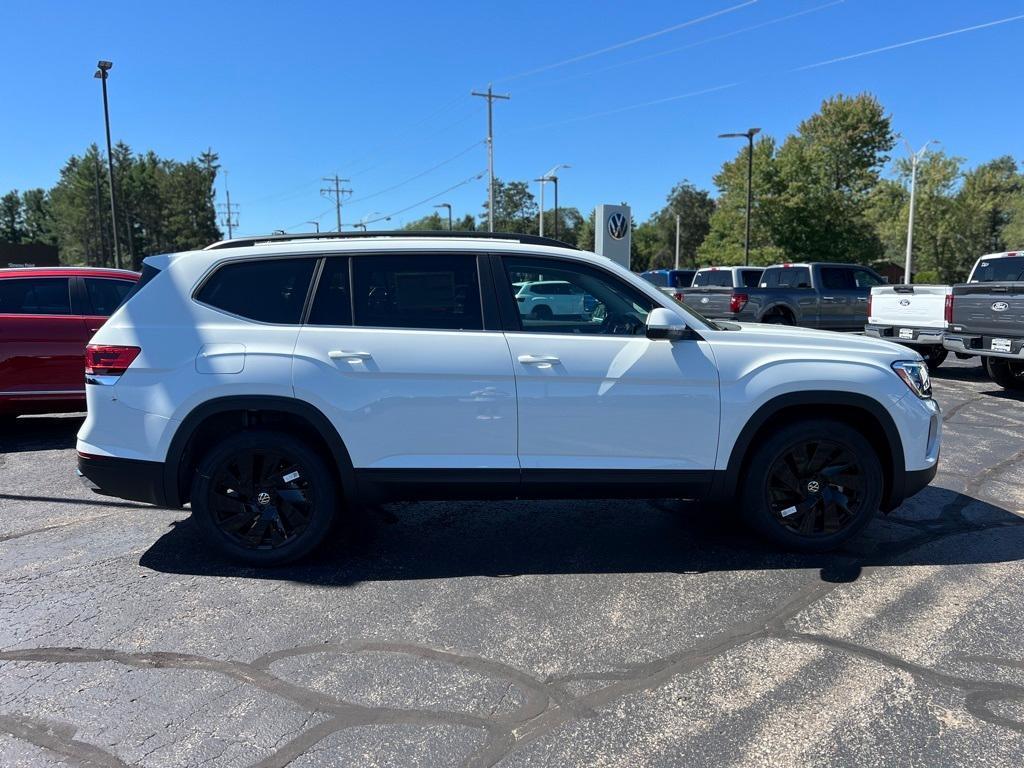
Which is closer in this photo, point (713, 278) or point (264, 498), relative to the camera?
point (264, 498)

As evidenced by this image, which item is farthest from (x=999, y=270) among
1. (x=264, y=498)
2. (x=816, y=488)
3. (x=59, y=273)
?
(x=59, y=273)

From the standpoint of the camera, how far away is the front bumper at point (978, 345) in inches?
Result: 368

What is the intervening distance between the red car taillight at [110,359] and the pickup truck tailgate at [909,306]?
11222mm

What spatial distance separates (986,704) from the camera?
2809mm

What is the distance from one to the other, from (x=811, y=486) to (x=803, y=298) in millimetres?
12837

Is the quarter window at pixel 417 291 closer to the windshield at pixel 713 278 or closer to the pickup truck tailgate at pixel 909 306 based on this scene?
the pickup truck tailgate at pixel 909 306

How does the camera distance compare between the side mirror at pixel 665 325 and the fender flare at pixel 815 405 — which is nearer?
the side mirror at pixel 665 325

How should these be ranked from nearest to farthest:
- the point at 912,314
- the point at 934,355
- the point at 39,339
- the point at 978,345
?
the point at 39,339 < the point at 978,345 < the point at 912,314 < the point at 934,355

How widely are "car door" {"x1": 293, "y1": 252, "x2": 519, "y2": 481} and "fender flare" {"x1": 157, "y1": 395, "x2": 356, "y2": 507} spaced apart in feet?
0.16

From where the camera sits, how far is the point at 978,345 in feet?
32.7

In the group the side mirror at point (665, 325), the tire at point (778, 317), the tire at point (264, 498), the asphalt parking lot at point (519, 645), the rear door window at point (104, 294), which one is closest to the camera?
the asphalt parking lot at point (519, 645)

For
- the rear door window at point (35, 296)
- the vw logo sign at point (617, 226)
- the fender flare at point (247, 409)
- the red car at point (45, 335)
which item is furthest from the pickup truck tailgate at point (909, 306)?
the rear door window at point (35, 296)

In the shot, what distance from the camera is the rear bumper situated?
13.0 feet

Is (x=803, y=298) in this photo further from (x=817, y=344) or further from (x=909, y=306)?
(x=817, y=344)
